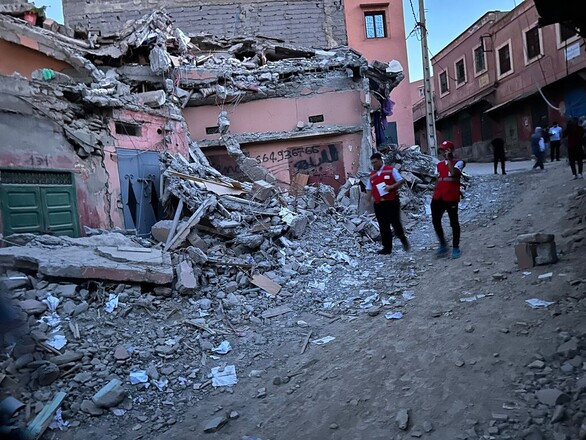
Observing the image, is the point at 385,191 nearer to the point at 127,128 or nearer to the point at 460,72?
the point at 127,128

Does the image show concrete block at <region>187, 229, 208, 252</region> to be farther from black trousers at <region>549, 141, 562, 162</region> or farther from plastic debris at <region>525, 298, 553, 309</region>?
black trousers at <region>549, 141, 562, 162</region>

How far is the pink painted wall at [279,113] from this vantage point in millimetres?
13734

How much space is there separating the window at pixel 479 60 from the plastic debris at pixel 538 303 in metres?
24.6

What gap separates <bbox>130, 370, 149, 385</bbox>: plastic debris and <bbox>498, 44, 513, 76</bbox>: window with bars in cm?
2419

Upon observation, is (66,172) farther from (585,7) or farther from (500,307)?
(585,7)

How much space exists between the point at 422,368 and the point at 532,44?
874 inches

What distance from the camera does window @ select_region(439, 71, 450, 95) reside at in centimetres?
3016

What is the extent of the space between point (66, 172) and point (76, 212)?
0.81 m

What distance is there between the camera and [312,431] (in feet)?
9.79

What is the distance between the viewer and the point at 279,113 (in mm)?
13789

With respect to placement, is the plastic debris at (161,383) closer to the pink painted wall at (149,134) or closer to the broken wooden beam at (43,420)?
the broken wooden beam at (43,420)

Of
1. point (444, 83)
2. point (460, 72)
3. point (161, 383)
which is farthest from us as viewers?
point (444, 83)

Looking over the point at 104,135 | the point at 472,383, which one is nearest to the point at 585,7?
the point at 472,383

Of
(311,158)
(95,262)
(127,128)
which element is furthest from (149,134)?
(95,262)
